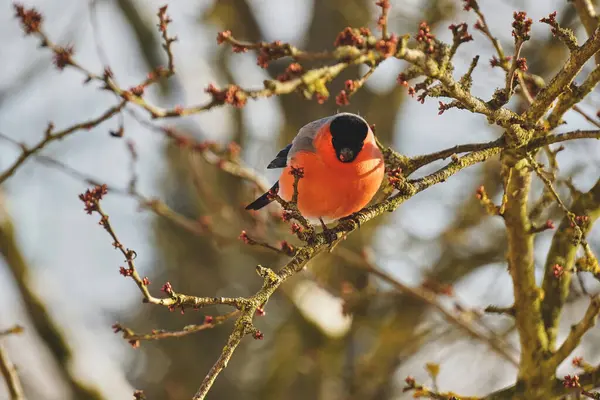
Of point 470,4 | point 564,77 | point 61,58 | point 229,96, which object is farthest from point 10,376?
point 564,77

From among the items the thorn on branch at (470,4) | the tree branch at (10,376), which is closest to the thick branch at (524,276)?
the thorn on branch at (470,4)

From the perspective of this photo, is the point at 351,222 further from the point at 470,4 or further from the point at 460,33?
the point at 470,4

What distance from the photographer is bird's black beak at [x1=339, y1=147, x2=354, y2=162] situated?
114 inches

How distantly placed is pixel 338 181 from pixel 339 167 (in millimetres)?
65

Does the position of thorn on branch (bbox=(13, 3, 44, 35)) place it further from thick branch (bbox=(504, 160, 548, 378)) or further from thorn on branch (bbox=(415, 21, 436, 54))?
thick branch (bbox=(504, 160, 548, 378))

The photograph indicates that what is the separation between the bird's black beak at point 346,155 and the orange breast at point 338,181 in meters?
0.03

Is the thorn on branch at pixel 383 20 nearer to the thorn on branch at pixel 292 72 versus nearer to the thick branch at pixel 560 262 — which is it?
the thorn on branch at pixel 292 72

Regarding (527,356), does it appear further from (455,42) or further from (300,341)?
(300,341)

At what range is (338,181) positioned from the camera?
2.96m

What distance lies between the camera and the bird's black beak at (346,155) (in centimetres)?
291

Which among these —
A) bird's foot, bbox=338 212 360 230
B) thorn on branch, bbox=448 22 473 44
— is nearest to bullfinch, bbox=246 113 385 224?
bird's foot, bbox=338 212 360 230

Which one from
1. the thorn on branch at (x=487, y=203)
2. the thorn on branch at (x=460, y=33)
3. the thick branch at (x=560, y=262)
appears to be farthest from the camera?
the thick branch at (x=560, y=262)

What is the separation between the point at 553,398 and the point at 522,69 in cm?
133

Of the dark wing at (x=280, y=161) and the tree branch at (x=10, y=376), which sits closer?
the tree branch at (x=10, y=376)
